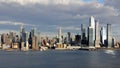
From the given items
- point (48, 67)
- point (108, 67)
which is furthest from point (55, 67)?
point (108, 67)

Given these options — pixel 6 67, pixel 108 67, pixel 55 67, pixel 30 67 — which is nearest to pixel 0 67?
pixel 6 67

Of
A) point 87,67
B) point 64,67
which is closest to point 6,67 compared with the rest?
point 64,67

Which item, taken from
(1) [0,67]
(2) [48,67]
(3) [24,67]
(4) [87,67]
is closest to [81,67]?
(4) [87,67]

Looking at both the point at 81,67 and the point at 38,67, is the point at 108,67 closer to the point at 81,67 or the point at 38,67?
the point at 81,67

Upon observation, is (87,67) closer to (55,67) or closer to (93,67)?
(93,67)

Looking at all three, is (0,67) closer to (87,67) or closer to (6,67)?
(6,67)

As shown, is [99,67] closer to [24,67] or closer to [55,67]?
[55,67]
